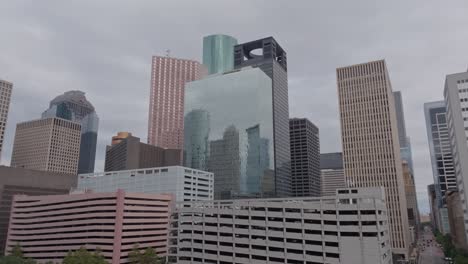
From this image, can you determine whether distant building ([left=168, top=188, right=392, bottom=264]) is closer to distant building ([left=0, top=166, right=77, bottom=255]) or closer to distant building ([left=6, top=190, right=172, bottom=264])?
distant building ([left=6, top=190, right=172, bottom=264])

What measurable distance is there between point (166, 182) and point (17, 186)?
81351 millimetres

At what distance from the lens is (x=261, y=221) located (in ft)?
322

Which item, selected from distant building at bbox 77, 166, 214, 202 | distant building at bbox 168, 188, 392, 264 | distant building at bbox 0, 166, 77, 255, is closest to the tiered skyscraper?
distant building at bbox 168, 188, 392, 264

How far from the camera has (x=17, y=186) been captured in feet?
592

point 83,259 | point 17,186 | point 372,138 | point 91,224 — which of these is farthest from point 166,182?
point 372,138

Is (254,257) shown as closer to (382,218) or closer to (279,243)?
(279,243)

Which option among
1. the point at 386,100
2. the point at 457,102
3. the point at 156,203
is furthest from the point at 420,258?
the point at 156,203

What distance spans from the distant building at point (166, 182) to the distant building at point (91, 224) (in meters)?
33.4

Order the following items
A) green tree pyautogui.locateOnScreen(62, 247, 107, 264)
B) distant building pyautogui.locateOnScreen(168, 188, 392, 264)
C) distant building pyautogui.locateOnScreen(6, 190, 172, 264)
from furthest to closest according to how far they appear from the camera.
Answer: distant building pyautogui.locateOnScreen(6, 190, 172, 264) < green tree pyautogui.locateOnScreen(62, 247, 107, 264) < distant building pyautogui.locateOnScreen(168, 188, 392, 264)

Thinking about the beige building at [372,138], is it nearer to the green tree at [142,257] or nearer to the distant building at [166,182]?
the distant building at [166,182]

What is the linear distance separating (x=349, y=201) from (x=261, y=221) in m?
25.3

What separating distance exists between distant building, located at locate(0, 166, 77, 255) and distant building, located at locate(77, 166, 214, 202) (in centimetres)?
2758

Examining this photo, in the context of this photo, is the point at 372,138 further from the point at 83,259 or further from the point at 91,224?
the point at 83,259

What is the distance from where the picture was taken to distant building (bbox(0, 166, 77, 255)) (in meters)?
169
